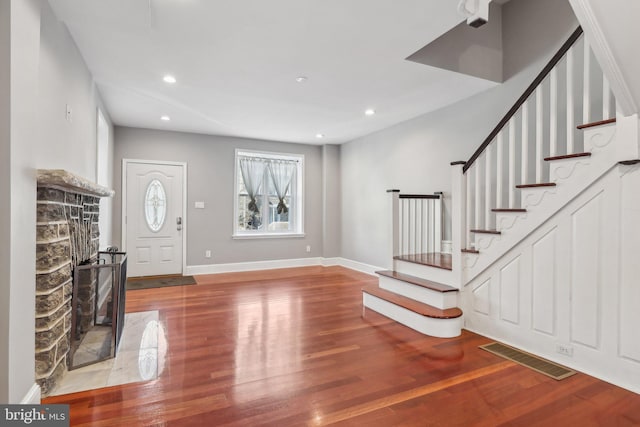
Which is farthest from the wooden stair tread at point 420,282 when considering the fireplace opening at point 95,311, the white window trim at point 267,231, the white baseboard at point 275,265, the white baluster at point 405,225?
the white window trim at point 267,231

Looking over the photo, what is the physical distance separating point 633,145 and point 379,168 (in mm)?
3876

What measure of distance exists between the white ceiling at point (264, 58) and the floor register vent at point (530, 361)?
2.65 metres

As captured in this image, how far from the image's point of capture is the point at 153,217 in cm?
577

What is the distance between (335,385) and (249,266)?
446cm

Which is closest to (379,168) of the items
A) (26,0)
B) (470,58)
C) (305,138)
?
(305,138)

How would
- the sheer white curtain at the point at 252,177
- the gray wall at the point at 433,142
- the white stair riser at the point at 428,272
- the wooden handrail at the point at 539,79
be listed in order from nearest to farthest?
1. the wooden handrail at the point at 539,79
2. the white stair riser at the point at 428,272
3. the gray wall at the point at 433,142
4. the sheer white curtain at the point at 252,177

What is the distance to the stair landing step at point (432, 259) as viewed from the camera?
11.7 feet

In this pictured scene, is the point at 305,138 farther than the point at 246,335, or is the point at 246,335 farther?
the point at 305,138

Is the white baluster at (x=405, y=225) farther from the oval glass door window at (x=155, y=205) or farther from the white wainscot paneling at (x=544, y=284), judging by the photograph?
the oval glass door window at (x=155, y=205)

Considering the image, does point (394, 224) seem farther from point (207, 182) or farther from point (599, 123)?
point (207, 182)

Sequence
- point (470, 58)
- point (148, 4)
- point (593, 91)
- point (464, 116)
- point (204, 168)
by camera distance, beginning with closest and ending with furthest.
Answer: point (148, 4)
point (593, 91)
point (470, 58)
point (464, 116)
point (204, 168)

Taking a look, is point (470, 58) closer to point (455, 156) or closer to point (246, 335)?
point (455, 156)

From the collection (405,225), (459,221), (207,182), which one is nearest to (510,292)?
(459,221)

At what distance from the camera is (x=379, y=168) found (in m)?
5.83
